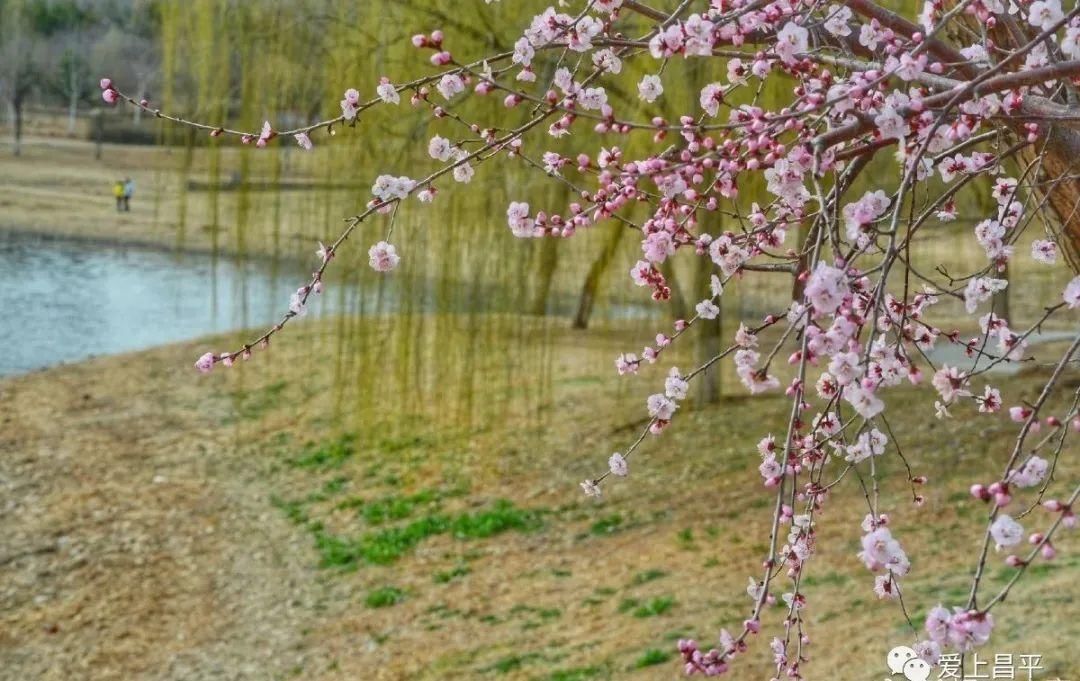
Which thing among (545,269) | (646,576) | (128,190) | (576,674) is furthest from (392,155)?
(128,190)

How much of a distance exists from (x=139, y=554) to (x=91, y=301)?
28.1 feet

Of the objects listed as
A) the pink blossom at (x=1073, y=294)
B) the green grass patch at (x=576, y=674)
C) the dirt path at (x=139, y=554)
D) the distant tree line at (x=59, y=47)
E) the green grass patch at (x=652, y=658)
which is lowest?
the dirt path at (x=139, y=554)

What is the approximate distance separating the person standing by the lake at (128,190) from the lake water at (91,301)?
2.07ft

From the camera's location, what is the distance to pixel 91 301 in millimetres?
14961

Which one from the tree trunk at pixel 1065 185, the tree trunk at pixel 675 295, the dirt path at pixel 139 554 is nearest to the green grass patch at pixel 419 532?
the dirt path at pixel 139 554

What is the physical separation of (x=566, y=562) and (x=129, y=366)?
27.6ft

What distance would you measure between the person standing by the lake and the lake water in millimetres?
630

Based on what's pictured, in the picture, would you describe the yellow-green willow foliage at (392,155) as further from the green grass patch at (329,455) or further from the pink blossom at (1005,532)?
the pink blossom at (1005,532)

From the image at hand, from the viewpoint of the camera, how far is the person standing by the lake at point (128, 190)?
52.7 feet

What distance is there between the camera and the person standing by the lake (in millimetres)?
16050

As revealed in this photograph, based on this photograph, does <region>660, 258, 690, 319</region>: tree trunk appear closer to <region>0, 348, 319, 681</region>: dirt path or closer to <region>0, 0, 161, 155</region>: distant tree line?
<region>0, 348, 319, 681</region>: dirt path

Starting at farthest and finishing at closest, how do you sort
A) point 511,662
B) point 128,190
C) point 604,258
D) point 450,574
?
point 128,190
point 604,258
point 450,574
point 511,662

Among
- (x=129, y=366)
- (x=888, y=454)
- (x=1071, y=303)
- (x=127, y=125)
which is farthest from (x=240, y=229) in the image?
(x=127, y=125)

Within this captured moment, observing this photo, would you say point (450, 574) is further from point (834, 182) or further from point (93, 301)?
point (93, 301)
